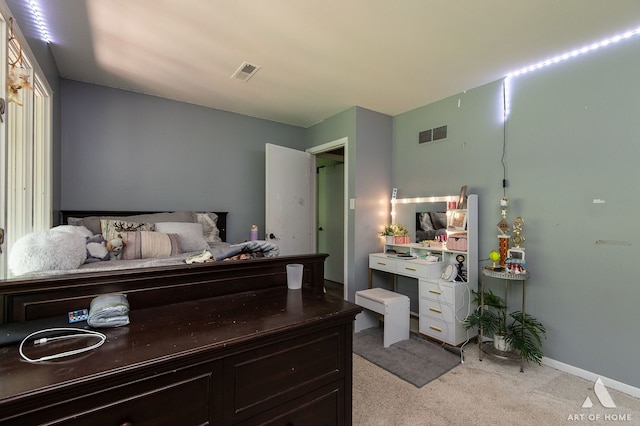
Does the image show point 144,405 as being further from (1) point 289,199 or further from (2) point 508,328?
(1) point 289,199

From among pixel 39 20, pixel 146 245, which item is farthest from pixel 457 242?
pixel 39 20

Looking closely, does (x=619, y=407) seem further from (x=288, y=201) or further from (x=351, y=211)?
(x=288, y=201)

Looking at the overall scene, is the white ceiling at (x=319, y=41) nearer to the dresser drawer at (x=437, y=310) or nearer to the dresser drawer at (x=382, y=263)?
the dresser drawer at (x=382, y=263)

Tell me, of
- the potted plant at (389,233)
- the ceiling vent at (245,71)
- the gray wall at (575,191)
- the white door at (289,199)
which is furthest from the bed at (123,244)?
the gray wall at (575,191)

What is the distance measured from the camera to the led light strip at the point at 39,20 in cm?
180

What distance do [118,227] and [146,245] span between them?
0.46m

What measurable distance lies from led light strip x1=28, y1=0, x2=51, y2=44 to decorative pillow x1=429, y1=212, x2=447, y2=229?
356 centimetres

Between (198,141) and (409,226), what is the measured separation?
2724 mm

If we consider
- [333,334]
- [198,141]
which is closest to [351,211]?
[198,141]

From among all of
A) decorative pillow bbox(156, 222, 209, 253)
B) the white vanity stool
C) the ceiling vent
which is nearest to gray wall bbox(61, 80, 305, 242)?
decorative pillow bbox(156, 222, 209, 253)

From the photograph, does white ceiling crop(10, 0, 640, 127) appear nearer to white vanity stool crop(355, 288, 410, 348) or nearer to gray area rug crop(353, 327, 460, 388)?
white vanity stool crop(355, 288, 410, 348)

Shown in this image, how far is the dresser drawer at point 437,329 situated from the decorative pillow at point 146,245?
2412mm

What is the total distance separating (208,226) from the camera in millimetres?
3309

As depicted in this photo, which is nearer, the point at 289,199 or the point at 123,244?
the point at 123,244
